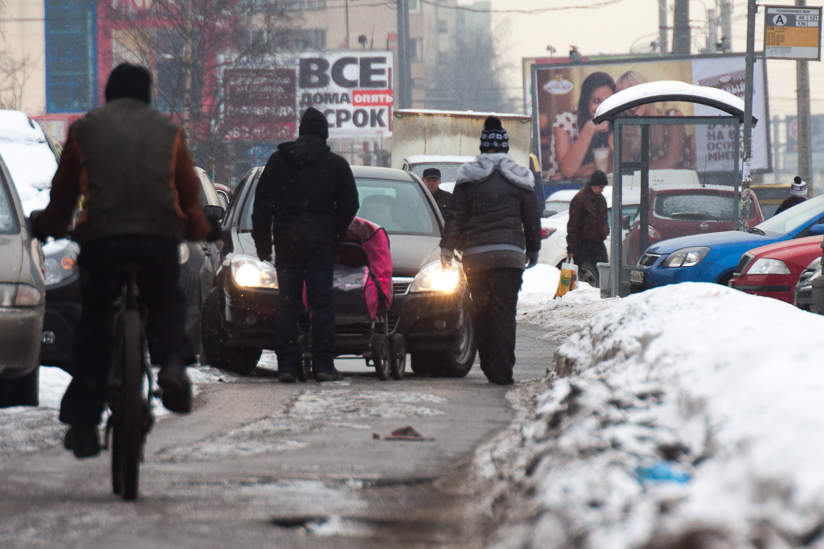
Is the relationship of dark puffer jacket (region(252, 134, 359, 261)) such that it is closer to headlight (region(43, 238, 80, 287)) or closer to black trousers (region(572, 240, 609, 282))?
headlight (region(43, 238, 80, 287))

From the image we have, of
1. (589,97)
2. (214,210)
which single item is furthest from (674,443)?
(589,97)

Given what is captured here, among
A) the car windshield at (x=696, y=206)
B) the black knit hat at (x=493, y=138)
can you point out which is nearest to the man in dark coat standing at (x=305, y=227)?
the black knit hat at (x=493, y=138)

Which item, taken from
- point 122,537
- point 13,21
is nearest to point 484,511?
point 122,537

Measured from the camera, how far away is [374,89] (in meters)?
59.9

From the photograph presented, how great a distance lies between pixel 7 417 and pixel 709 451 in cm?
410

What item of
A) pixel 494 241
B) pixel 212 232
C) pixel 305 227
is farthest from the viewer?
pixel 494 241

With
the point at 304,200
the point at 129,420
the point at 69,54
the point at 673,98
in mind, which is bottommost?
the point at 129,420

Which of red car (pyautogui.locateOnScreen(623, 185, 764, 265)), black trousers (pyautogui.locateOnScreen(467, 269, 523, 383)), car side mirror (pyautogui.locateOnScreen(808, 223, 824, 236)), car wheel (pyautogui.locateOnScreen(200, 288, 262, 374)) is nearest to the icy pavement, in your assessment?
black trousers (pyautogui.locateOnScreen(467, 269, 523, 383))

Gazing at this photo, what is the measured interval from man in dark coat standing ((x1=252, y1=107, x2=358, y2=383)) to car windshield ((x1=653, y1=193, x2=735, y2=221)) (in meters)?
9.51

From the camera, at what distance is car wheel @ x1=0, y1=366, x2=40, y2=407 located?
7.79m

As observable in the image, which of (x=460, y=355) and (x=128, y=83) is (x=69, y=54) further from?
(x=128, y=83)

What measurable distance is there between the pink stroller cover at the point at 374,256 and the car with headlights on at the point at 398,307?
1.09 ft

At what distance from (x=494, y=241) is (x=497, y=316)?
0.48 m

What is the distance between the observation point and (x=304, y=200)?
942 cm
